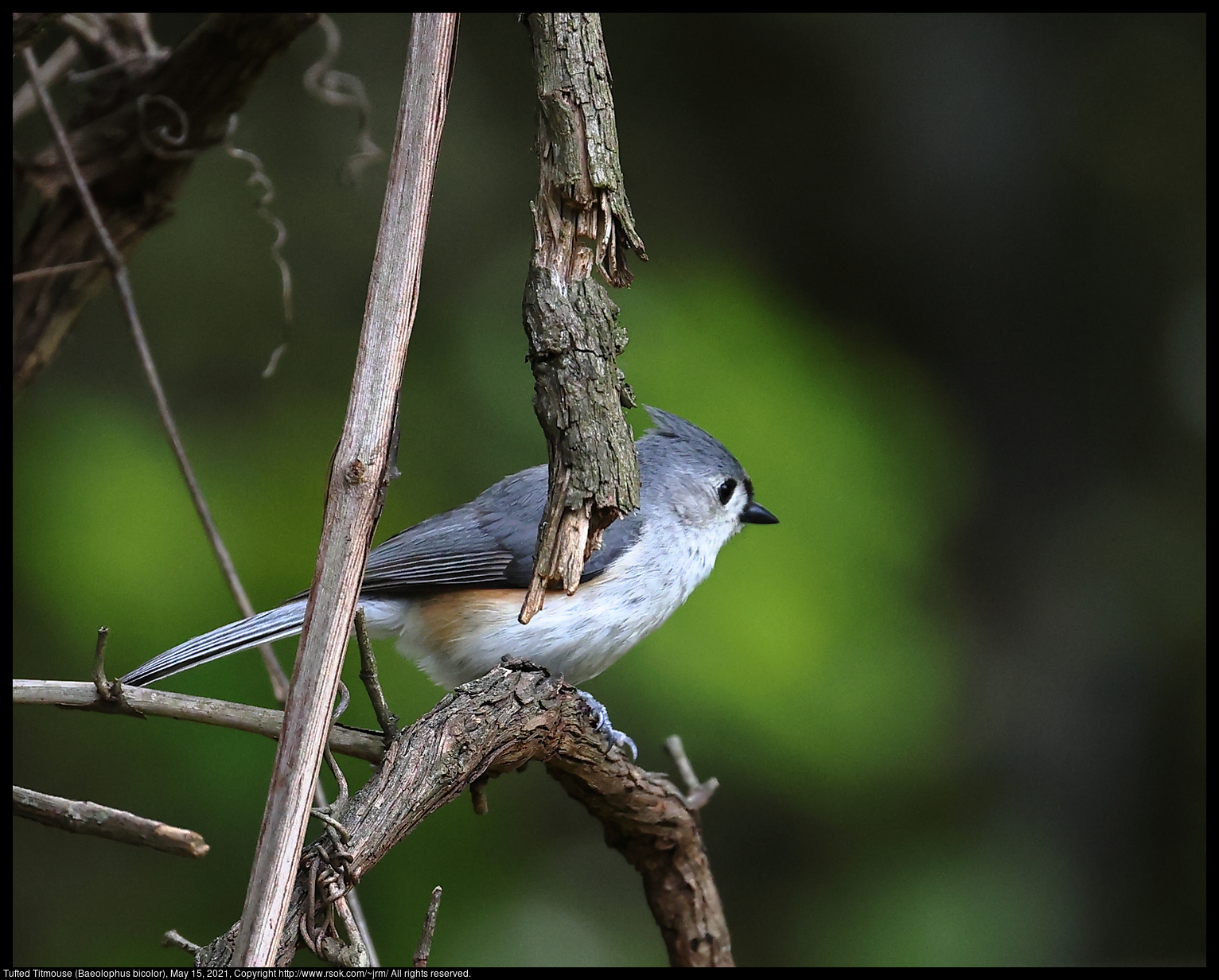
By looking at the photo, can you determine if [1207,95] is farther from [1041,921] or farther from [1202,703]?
[1041,921]

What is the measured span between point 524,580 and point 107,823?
4.19 ft

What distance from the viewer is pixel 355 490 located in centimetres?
106

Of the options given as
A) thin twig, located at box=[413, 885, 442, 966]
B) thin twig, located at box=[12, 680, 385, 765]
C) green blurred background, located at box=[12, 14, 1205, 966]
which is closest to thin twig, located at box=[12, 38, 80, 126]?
green blurred background, located at box=[12, 14, 1205, 966]

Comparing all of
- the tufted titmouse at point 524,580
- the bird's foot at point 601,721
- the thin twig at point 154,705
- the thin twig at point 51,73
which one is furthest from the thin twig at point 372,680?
the thin twig at point 51,73

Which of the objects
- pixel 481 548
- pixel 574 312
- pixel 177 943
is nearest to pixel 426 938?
pixel 177 943

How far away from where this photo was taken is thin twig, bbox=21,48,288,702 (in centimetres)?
197

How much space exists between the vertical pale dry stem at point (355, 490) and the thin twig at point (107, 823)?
0.16 metres

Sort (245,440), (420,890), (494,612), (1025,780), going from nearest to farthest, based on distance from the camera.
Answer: (494,612) < (420,890) < (245,440) < (1025,780)

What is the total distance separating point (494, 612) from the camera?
2471 millimetres

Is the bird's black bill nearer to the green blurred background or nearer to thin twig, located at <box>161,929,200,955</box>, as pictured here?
the green blurred background

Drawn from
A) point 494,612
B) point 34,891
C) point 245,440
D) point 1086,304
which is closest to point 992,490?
point 1086,304

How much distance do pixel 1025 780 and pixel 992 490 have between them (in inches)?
40.1

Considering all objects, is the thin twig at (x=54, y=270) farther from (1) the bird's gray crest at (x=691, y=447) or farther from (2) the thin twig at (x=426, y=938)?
(2) the thin twig at (x=426, y=938)

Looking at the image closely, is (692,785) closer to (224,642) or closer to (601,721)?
(601,721)
